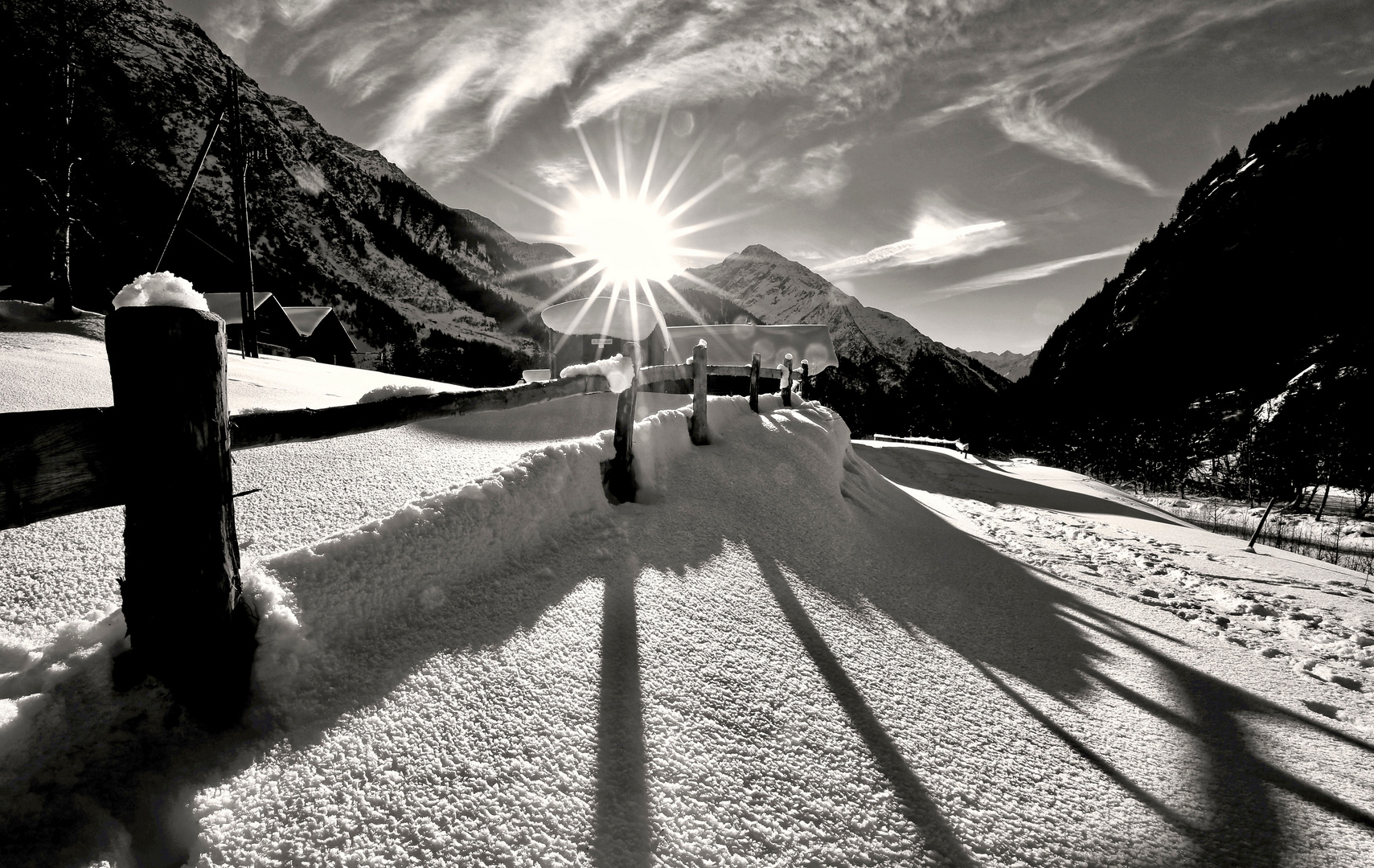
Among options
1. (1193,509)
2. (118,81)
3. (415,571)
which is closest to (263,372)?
(415,571)

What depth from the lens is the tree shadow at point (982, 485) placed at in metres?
11.8

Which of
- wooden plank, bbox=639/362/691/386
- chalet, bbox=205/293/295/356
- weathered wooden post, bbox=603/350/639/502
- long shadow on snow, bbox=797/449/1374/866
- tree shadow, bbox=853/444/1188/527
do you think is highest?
chalet, bbox=205/293/295/356

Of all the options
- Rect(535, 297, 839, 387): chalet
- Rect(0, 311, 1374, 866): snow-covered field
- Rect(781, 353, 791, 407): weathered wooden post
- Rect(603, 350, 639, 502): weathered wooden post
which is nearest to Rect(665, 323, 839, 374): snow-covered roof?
Rect(535, 297, 839, 387): chalet

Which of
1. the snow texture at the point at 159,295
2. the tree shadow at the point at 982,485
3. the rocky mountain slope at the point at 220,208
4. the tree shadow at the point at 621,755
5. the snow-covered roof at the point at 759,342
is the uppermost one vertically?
the rocky mountain slope at the point at 220,208

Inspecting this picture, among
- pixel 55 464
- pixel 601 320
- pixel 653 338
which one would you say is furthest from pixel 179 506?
pixel 653 338

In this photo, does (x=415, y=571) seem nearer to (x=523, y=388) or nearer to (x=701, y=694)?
(x=701, y=694)

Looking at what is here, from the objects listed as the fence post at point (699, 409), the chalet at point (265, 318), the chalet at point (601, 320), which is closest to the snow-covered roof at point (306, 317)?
the chalet at point (265, 318)

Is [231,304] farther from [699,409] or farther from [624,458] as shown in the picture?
[624,458]

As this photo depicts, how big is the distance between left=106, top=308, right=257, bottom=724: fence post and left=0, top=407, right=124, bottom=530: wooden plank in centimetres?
4

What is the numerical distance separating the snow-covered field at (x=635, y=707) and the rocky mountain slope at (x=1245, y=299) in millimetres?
47953

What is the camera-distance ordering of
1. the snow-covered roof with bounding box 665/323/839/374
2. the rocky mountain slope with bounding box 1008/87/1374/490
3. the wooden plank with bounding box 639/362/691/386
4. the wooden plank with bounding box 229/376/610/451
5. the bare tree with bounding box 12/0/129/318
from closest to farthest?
the wooden plank with bounding box 229/376/610/451 < the wooden plank with bounding box 639/362/691/386 < the bare tree with bounding box 12/0/129/318 < the snow-covered roof with bounding box 665/323/839/374 < the rocky mountain slope with bounding box 1008/87/1374/490

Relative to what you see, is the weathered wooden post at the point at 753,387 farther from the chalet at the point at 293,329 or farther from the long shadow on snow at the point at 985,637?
the chalet at the point at 293,329

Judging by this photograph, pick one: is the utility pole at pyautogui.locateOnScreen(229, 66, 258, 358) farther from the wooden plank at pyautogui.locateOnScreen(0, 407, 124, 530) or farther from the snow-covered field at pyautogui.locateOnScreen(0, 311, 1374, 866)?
the wooden plank at pyautogui.locateOnScreen(0, 407, 124, 530)

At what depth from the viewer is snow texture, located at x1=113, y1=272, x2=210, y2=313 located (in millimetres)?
1451
